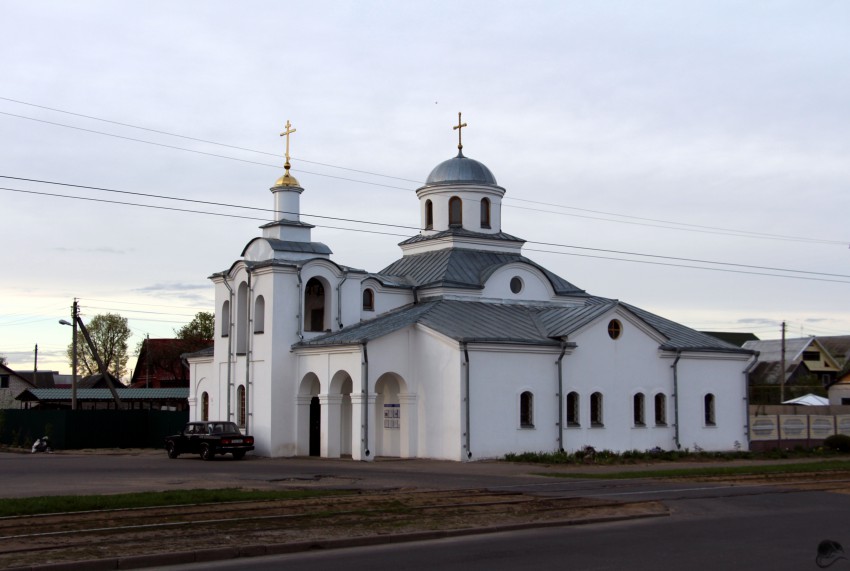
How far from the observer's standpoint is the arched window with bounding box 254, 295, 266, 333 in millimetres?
37000

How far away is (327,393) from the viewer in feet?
113

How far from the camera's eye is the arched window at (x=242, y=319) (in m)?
37.8

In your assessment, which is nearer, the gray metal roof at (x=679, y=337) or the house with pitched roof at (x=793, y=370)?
the gray metal roof at (x=679, y=337)

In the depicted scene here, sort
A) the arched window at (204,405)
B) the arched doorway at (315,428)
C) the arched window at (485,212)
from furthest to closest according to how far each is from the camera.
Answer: the arched window at (485,212) → the arched window at (204,405) → the arched doorway at (315,428)

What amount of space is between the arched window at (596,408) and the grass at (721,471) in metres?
6.83

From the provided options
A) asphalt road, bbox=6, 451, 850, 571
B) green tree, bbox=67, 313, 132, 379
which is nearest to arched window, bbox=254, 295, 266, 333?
asphalt road, bbox=6, 451, 850, 571

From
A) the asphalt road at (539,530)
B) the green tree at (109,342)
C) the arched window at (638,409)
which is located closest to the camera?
the asphalt road at (539,530)

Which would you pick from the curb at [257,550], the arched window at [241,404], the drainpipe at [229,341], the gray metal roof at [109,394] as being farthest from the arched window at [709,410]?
the gray metal roof at [109,394]

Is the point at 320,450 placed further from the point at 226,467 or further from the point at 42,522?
the point at 42,522

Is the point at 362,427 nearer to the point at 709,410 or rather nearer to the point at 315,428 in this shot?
the point at 315,428

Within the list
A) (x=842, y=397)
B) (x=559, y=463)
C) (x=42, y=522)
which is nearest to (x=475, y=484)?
(x=559, y=463)

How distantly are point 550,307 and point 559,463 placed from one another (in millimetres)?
10796

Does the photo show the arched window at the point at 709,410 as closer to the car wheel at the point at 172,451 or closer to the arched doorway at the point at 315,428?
the arched doorway at the point at 315,428

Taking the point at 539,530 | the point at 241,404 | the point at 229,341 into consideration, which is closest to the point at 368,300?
the point at 229,341
